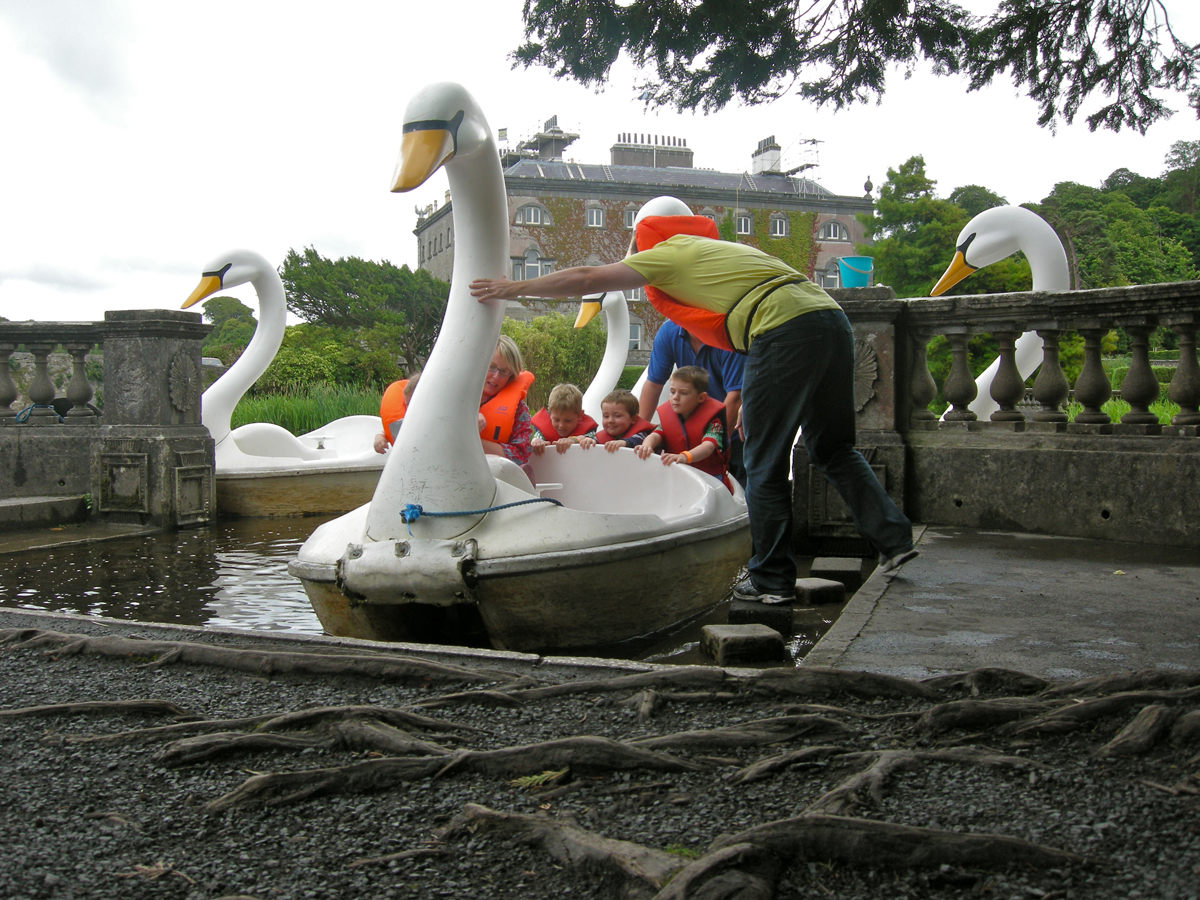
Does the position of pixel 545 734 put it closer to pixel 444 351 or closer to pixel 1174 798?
pixel 1174 798

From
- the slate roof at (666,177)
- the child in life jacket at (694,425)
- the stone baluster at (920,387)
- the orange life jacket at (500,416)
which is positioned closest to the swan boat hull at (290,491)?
the orange life jacket at (500,416)

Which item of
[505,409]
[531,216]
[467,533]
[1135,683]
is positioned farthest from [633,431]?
[531,216]

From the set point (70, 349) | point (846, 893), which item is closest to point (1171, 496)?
point (846, 893)

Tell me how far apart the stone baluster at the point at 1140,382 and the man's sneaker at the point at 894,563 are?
7.12 ft

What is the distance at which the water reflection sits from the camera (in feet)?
15.7

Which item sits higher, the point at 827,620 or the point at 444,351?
the point at 444,351

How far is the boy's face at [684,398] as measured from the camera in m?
5.29

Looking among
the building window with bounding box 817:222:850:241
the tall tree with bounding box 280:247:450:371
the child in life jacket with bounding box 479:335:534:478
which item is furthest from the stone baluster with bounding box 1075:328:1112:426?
the building window with bounding box 817:222:850:241

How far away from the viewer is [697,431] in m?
5.37

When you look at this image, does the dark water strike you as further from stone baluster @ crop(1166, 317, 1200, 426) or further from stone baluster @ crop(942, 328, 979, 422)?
stone baluster @ crop(1166, 317, 1200, 426)

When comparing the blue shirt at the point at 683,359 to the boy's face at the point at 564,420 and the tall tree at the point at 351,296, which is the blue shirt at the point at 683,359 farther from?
the tall tree at the point at 351,296

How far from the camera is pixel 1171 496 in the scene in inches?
215

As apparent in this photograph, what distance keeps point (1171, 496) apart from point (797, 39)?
321 cm

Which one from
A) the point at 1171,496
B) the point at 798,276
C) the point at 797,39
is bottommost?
the point at 1171,496
